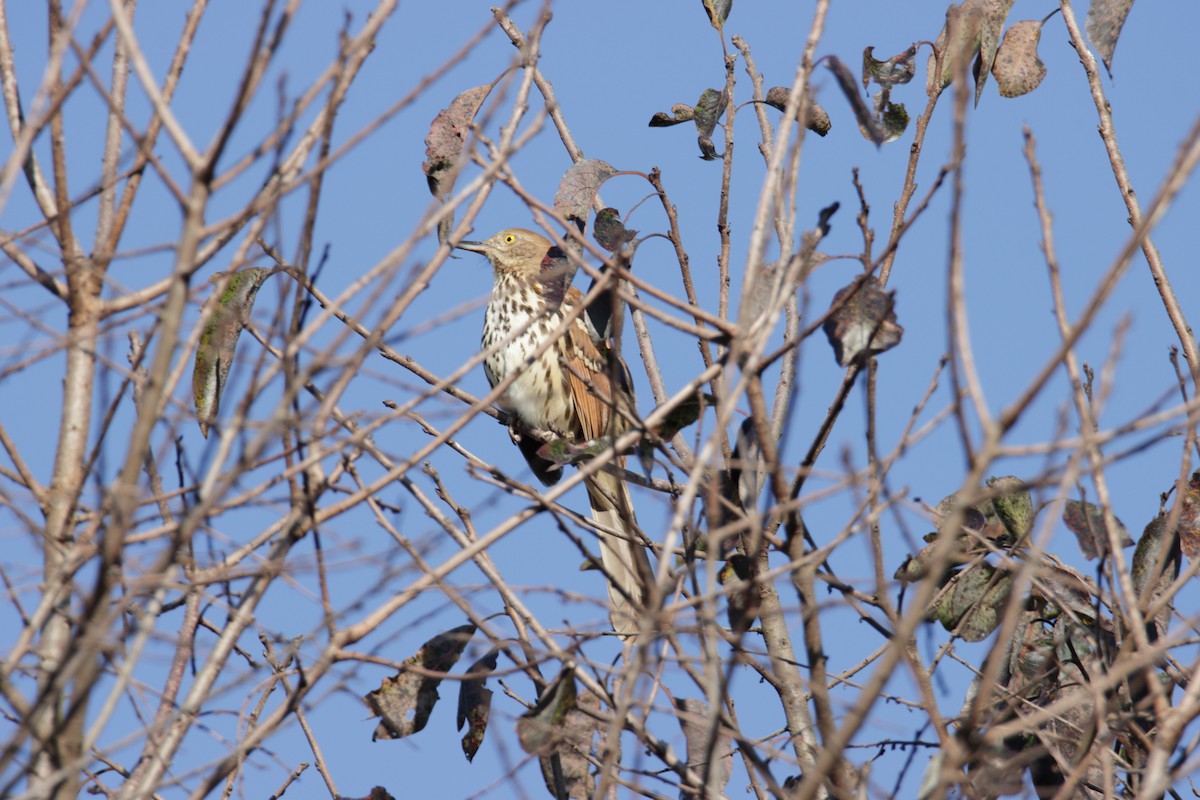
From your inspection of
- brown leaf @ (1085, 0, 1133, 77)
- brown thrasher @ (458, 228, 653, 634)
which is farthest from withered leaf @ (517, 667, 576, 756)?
brown thrasher @ (458, 228, 653, 634)

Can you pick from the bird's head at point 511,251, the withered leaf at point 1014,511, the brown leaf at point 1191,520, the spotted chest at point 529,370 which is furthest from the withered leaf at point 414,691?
the bird's head at point 511,251

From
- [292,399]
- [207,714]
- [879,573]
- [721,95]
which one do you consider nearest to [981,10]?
[721,95]

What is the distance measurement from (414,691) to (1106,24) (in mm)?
2293

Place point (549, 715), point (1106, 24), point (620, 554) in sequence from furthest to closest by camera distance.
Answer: point (620, 554)
point (1106, 24)
point (549, 715)

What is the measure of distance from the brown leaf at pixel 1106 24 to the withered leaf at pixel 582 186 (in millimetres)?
1235

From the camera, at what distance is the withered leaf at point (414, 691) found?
2.75 metres

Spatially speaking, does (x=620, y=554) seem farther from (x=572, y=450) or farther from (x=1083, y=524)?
(x=1083, y=524)

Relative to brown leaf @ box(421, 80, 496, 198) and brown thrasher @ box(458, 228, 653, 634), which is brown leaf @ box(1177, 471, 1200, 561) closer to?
brown leaf @ box(421, 80, 496, 198)

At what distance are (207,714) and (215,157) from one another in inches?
36.3

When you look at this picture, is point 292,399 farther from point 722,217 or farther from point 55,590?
point 722,217

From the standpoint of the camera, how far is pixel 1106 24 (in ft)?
10.4

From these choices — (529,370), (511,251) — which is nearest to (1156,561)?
(529,370)

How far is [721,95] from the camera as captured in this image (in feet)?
11.6

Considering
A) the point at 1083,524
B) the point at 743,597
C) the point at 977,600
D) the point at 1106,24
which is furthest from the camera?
the point at 1106,24
